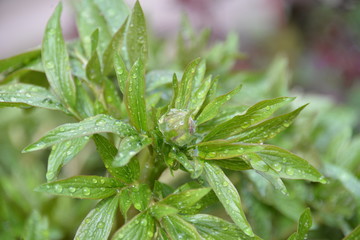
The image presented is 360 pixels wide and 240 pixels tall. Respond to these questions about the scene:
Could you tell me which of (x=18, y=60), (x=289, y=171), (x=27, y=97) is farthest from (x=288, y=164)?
(x=18, y=60)

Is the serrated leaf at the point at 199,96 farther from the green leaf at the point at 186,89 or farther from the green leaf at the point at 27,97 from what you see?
the green leaf at the point at 27,97

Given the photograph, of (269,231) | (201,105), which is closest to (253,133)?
(201,105)

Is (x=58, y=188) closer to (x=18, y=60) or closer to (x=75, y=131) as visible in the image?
(x=75, y=131)

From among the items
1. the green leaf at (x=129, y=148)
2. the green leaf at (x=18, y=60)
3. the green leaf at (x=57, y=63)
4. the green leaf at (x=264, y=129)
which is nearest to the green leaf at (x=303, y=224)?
the green leaf at (x=264, y=129)

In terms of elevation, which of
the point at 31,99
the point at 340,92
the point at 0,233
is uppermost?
the point at 31,99

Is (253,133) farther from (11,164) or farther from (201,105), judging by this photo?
(11,164)
